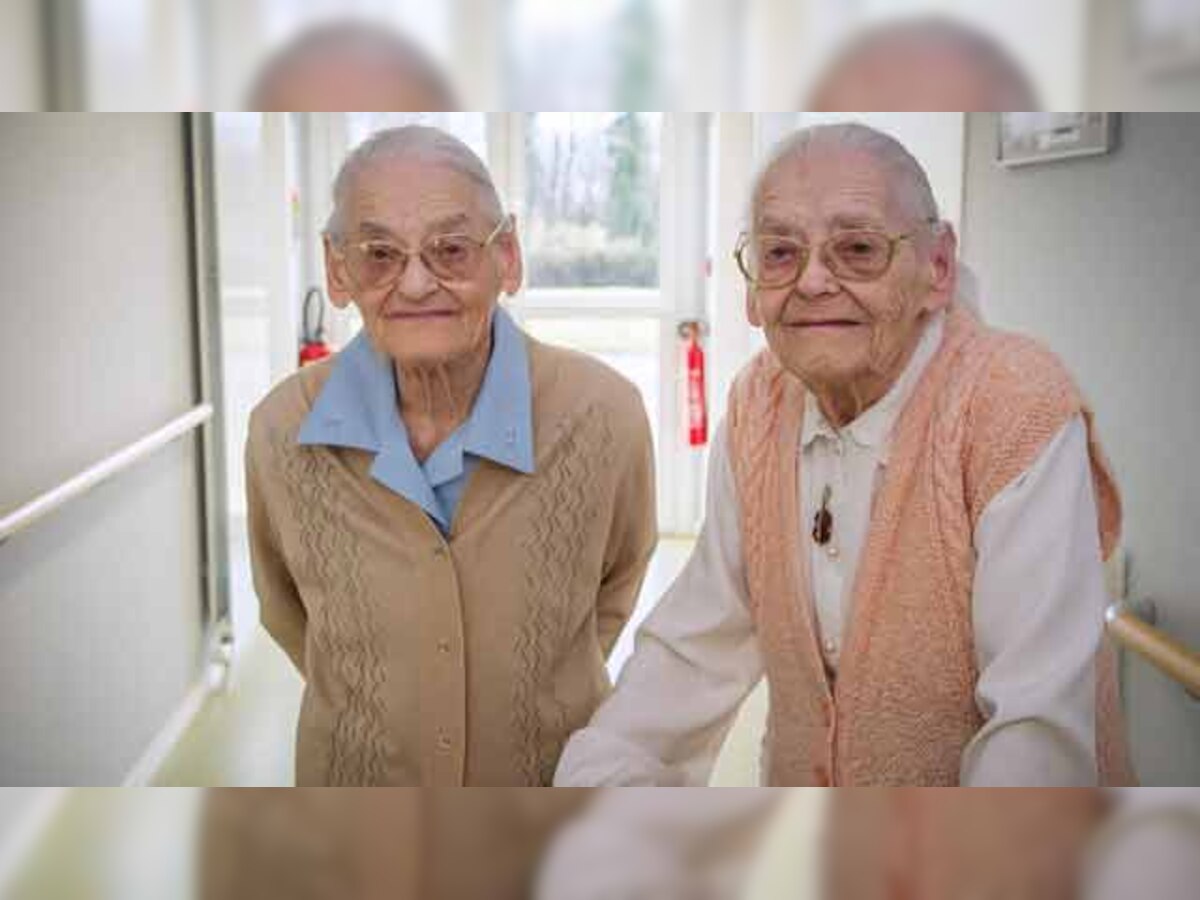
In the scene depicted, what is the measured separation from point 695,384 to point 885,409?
4.7 inches

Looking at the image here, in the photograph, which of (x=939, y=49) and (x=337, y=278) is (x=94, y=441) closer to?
(x=337, y=278)

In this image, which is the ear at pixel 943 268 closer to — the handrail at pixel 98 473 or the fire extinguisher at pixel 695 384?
the fire extinguisher at pixel 695 384

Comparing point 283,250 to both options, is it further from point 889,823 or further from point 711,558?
point 889,823

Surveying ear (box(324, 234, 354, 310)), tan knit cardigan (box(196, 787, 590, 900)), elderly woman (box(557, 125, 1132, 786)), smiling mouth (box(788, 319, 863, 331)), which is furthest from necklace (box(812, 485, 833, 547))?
ear (box(324, 234, 354, 310))

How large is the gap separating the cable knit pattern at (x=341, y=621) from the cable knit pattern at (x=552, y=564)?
0.10 metres

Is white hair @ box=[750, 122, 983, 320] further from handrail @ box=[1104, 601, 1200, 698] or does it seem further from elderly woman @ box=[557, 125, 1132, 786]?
handrail @ box=[1104, 601, 1200, 698]

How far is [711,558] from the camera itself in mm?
818

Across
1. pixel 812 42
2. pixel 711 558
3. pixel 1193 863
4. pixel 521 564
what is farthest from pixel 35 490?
pixel 1193 863

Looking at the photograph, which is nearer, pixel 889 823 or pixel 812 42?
pixel 812 42

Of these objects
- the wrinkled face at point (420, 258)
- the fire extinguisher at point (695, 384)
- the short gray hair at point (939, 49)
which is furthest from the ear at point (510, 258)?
the short gray hair at point (939, 49)

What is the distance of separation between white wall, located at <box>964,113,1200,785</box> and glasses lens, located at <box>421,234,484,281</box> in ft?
0.99

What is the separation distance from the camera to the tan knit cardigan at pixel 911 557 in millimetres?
759

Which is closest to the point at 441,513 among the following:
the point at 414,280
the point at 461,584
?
the point at 461,584

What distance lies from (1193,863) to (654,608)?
1.15 ft
